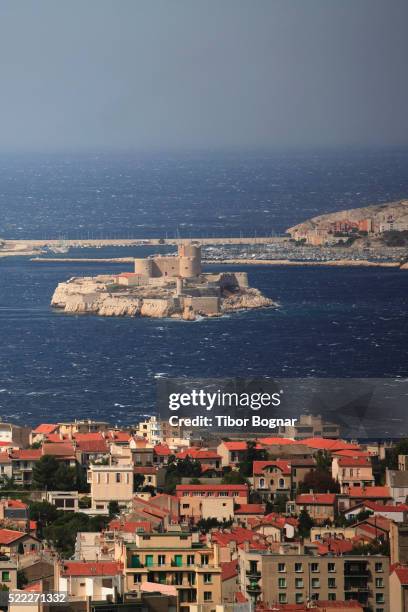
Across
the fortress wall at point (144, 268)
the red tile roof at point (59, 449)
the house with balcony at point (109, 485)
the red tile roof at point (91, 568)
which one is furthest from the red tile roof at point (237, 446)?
the fortress wall at point (144, 268)

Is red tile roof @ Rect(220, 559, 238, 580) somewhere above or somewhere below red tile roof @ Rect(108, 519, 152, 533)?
above

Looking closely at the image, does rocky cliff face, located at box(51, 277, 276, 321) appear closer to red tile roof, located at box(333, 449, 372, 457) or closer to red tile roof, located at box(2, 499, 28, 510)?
red tile roof, located at box(333, 449, 372, 457)

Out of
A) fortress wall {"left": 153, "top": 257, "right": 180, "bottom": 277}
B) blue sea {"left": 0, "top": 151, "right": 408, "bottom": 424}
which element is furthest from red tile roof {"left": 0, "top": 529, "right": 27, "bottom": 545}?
fortress wall {"left": 153, "top": 257, "right": 180, "bottom": 277}

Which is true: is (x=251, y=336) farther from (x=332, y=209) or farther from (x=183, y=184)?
(x=183, y=184)

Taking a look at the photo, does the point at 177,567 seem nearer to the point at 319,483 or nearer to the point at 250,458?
the point at 319,483

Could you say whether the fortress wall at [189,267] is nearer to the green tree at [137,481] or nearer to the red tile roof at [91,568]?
the green tree at [137,481]
